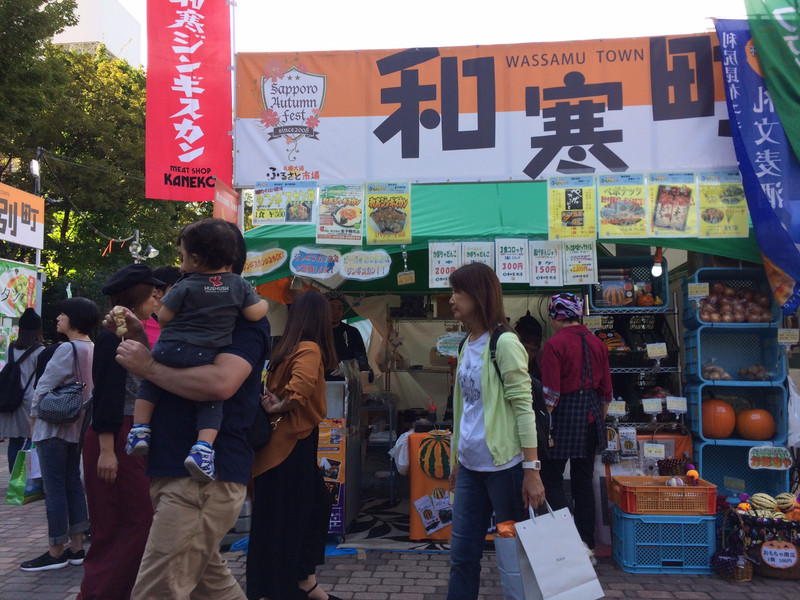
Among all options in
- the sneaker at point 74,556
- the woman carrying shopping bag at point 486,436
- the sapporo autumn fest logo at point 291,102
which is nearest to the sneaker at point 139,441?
the woman carrying shopping bag at point 486,436

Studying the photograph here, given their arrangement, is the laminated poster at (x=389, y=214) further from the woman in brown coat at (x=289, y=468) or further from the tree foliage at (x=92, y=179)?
the tree foliage at (x=92, y=179)

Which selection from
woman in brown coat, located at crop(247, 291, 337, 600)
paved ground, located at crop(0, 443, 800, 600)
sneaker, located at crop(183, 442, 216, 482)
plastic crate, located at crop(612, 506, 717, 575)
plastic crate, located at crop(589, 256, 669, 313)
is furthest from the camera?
plastic crate, located at crop(589, 256, 669, 313)

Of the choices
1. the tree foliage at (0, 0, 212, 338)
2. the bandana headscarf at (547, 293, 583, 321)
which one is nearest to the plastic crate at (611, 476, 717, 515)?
the bandana headscarf at (547, 293, 583, 321)

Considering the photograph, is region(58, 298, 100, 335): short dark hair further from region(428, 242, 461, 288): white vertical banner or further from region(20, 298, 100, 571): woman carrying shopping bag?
region(428, 242, 461, 288): white vertical banner

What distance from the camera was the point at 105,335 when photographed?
3.02 meters

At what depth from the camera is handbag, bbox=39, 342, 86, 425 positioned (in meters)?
4.22

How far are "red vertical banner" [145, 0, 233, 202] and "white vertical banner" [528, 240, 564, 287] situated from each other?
277 cm

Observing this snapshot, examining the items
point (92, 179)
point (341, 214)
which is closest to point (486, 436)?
point (341, 214)

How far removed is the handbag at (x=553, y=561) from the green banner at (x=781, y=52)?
3726 mm

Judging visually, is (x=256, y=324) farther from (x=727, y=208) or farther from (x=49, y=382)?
(x=727, y=208)

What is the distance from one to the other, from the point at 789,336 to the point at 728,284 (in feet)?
2.37

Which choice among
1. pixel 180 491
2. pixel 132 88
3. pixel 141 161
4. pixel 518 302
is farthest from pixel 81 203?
pixel 180 491

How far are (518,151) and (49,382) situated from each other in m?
3.96

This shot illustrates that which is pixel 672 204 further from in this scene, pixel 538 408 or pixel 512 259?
pixel 538 408
